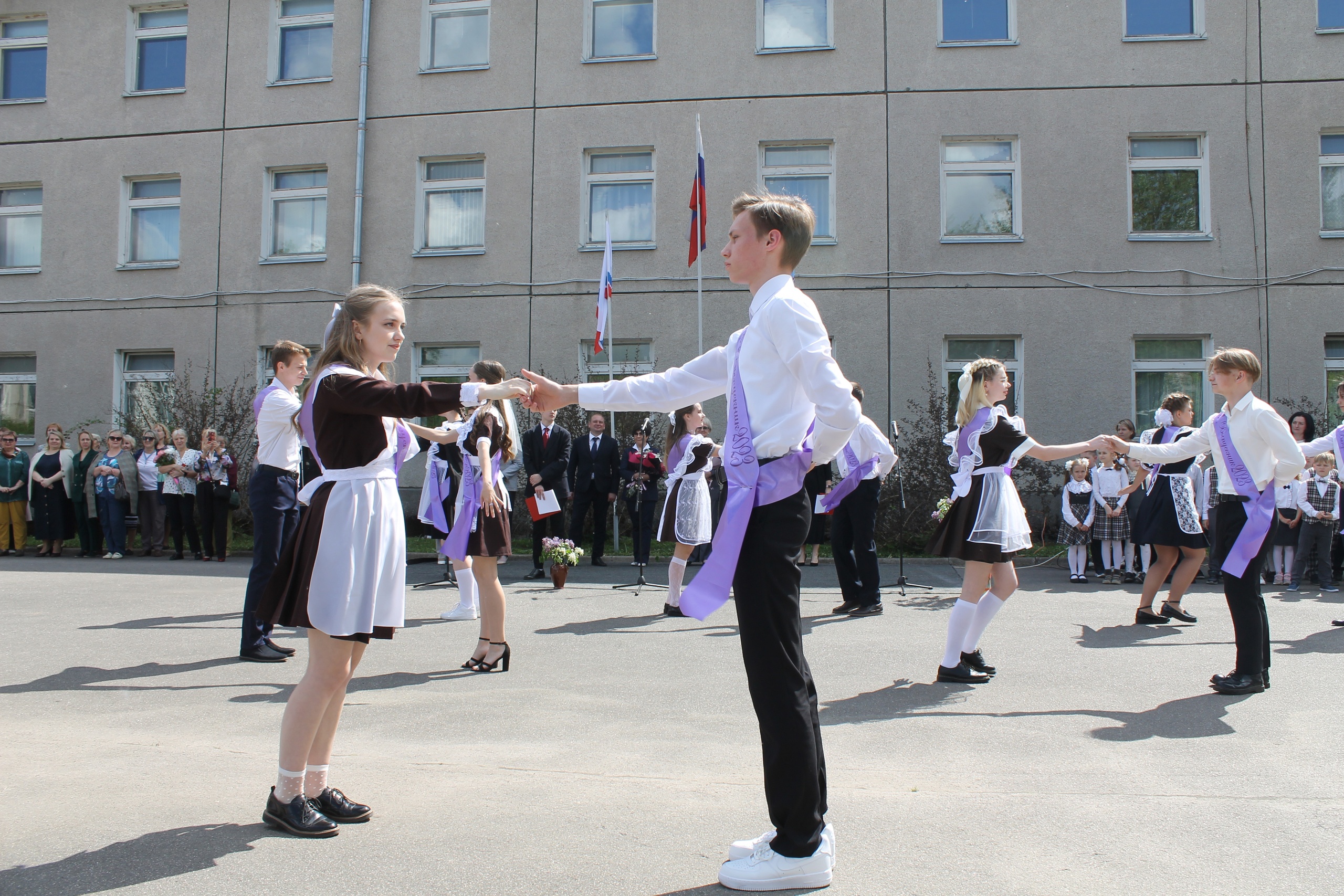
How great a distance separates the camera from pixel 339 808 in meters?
3.55

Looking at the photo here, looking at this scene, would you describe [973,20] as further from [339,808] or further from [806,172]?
[339,808]

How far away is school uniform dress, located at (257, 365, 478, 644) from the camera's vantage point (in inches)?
136

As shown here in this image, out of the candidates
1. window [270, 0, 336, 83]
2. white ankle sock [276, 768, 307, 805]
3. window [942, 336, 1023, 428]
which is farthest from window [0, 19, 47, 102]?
white ankle sock [276, 768, 307, 805]

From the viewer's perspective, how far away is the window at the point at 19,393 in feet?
66.5

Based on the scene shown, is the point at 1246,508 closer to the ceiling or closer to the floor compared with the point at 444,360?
closer to the floor

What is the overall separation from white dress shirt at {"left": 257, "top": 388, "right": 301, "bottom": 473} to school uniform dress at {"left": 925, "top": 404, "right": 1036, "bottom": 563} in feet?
13.8

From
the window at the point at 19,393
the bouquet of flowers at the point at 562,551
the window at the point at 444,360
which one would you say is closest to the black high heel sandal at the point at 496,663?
the bouquet of flowers at the point at 562,551

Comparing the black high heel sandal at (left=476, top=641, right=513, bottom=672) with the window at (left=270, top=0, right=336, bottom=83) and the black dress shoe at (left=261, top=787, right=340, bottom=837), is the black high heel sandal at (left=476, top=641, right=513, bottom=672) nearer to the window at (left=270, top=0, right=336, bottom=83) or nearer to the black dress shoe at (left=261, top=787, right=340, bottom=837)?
the black dress shoe at (left=261, top=787, right=340, bottom=837)

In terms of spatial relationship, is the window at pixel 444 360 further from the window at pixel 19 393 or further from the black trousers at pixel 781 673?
the black trousers at pixel 781 673

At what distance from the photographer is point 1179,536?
846 centimetres

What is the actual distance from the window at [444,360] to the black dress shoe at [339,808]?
15634 mm

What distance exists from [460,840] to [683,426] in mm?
6407

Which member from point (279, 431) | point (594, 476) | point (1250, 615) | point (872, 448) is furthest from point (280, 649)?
point (594, 476)

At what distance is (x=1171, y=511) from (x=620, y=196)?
12212 mm
